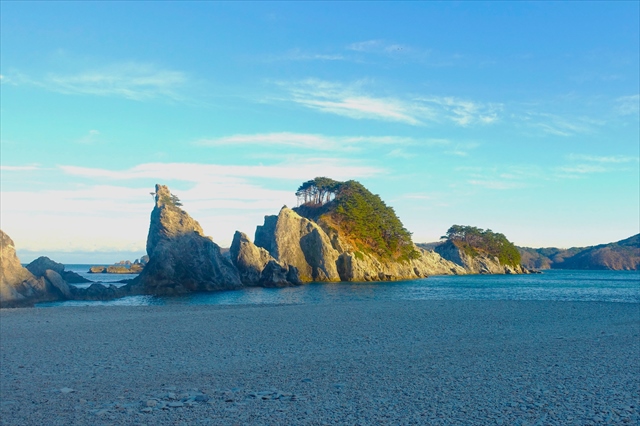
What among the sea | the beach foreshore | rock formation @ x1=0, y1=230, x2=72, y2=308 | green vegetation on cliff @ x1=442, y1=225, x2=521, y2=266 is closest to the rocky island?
rock formation @ x1=0, y1=230, x2=72, y2=308

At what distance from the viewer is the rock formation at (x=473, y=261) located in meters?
137

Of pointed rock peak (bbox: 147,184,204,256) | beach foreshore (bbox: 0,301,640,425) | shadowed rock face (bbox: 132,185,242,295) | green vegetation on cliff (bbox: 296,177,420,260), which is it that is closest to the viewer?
beach foreshore (bbox: 0,301,640,425)

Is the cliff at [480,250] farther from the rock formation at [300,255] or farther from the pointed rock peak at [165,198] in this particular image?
the pointed rock peak at [165,198]

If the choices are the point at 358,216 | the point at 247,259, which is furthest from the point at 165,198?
the point at 358,216

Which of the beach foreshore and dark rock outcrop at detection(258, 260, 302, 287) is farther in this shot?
dark rock outcrop at detection(258, 260, 302, 287)

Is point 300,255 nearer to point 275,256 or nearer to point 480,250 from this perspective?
point 275,256

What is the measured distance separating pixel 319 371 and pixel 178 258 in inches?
1799

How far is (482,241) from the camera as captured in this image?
146 meters

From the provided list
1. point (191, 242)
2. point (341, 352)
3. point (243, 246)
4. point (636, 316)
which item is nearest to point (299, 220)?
point (243, 246)

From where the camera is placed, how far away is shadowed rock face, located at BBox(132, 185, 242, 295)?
53438 mm

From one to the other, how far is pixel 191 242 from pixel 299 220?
2646 cm

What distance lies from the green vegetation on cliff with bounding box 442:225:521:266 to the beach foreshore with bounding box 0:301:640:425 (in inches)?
4809

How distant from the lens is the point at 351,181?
324 feet

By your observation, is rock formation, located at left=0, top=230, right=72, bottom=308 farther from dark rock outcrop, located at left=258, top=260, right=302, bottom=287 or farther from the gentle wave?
dark rock outcrop, located at left=258, top=260, right=302, bottom=287
